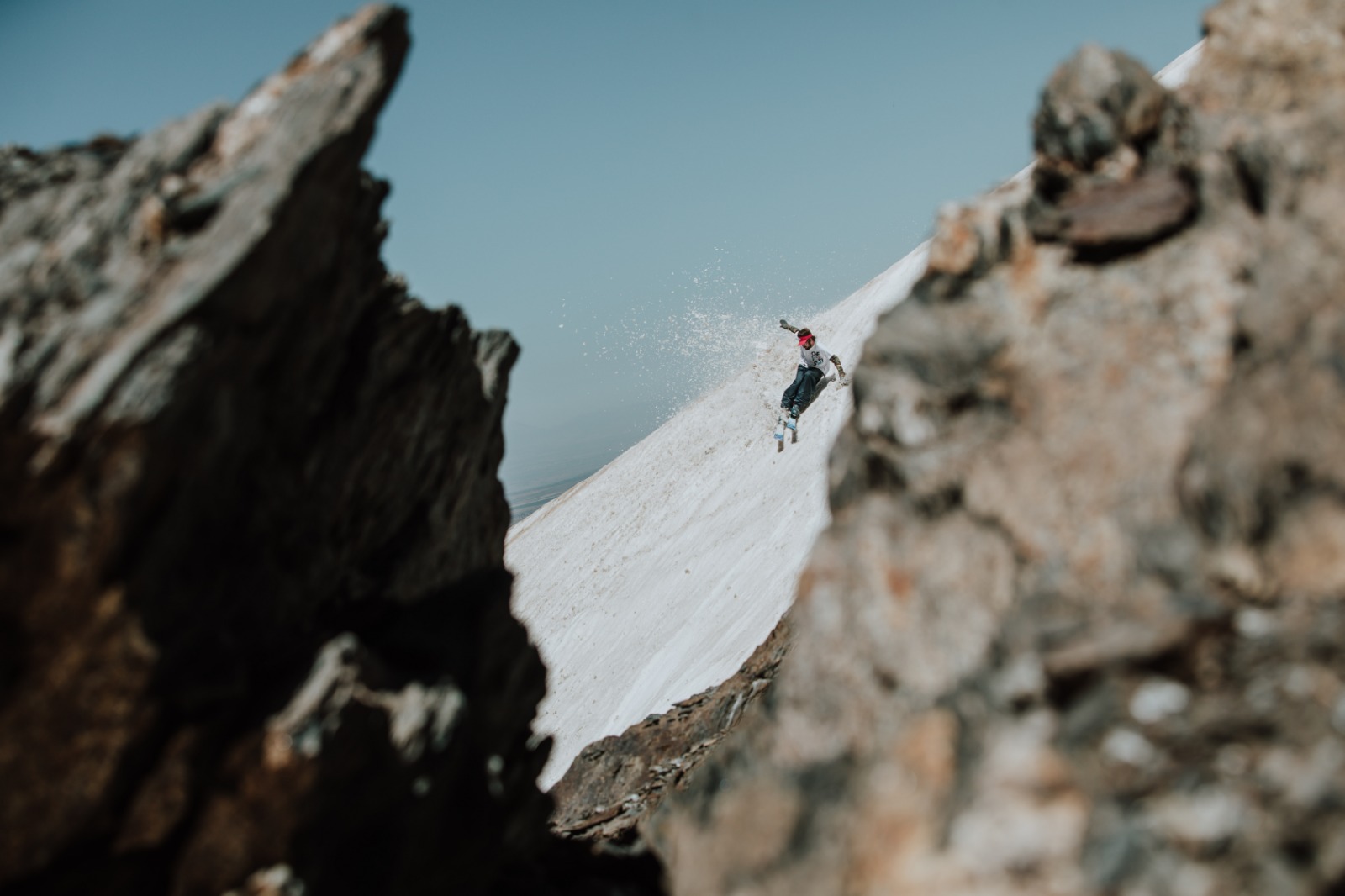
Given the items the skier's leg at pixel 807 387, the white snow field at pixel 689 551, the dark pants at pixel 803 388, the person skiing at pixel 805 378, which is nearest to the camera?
the white snow field at pixel 689 551

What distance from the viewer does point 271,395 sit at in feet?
29.9

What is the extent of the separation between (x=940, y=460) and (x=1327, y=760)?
4.03m

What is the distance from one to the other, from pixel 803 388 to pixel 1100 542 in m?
25.9

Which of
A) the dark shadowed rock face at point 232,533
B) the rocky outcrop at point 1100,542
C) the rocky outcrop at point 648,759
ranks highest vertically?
the dark shadowed rock face at point 232,533

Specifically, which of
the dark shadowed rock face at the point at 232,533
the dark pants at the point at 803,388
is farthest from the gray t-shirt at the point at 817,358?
the dark shadowed rock face at the point at 232,533

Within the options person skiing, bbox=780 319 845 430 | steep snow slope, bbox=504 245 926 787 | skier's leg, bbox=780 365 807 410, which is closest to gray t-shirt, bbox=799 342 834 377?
person skiing, bbox=780 319 845 430

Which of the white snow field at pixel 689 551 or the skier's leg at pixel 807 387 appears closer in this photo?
the white snow field at pixel 689 551

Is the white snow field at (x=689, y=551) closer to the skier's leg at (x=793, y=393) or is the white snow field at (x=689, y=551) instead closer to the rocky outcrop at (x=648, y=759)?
the skier's leg at (x=793, y=393)

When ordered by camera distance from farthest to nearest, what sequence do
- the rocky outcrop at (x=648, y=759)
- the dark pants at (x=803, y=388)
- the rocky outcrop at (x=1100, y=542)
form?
the dark pants at (x=803, y=388), the rocky outcrop at (x=648, y=759), the rocky outcrop at (x=1100, y=542)

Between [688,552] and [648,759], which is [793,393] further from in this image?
[648,759]

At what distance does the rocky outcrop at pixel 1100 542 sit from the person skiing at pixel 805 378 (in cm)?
2243

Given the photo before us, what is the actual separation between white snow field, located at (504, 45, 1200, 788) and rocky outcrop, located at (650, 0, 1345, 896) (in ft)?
40.7

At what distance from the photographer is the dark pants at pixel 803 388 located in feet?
108

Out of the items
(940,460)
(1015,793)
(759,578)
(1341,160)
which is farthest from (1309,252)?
(759,578)
